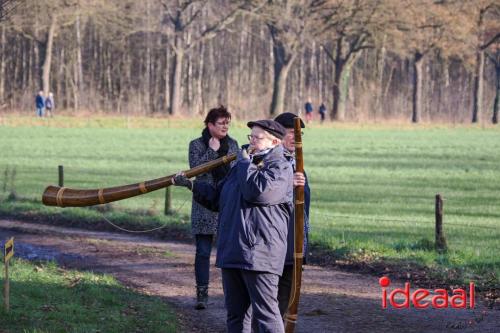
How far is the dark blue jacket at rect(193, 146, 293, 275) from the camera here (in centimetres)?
768

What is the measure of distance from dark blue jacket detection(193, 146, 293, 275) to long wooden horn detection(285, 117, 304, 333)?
117 millimetres

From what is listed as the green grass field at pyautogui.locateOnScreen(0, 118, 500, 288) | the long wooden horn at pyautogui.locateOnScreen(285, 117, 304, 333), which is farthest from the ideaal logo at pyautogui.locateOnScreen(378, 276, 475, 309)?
the long wooden horn at pyautogui.locateOnScreen(285, 117, 304, 333)

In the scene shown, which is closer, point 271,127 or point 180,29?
point 271,127

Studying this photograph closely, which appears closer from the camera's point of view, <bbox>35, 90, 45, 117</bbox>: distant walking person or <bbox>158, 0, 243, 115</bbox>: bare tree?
<bbox>35, 90, 45, 117</bbox>: distant walking person

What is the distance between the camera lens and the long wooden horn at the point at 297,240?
316 inches

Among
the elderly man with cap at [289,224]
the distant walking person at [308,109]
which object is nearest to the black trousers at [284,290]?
the elderly man with cap at [289,224]

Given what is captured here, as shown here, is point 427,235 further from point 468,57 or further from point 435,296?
point 468,57

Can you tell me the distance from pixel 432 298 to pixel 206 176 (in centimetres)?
→ 286

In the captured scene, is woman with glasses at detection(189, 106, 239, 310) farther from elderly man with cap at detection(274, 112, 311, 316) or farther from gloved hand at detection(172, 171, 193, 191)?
gloved hand at detection(172, 171, 193, 191)

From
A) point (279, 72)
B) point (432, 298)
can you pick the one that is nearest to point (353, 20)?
point (279, 72)

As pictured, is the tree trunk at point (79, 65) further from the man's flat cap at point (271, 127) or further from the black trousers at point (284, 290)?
the man's flat cap at point (271, 127)

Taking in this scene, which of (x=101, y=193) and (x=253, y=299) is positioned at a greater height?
(x=101, y=193)

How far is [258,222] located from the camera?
771 cm

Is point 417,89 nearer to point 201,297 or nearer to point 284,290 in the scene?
point 201,297
